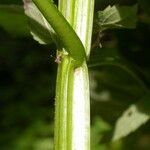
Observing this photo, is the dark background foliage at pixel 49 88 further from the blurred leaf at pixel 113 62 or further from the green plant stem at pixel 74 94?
the green plant stem at pixel 74 94

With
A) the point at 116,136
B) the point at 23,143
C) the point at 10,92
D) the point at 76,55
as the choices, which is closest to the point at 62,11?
the point at 76,55

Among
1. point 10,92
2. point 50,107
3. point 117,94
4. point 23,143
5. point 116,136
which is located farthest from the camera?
point 10,92

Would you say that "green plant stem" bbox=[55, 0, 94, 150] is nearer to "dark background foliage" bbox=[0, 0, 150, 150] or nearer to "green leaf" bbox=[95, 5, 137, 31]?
"green leaf" bbox=[95, 5, 137, 31]

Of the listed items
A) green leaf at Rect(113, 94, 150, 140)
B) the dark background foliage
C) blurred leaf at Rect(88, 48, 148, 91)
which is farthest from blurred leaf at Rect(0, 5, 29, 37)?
green leaf at Rect(113, 94, 150, 140)

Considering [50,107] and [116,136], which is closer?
[116,136]

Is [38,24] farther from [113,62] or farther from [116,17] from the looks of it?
[113,62]

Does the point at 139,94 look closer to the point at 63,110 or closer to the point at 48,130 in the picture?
the point at 63,110
